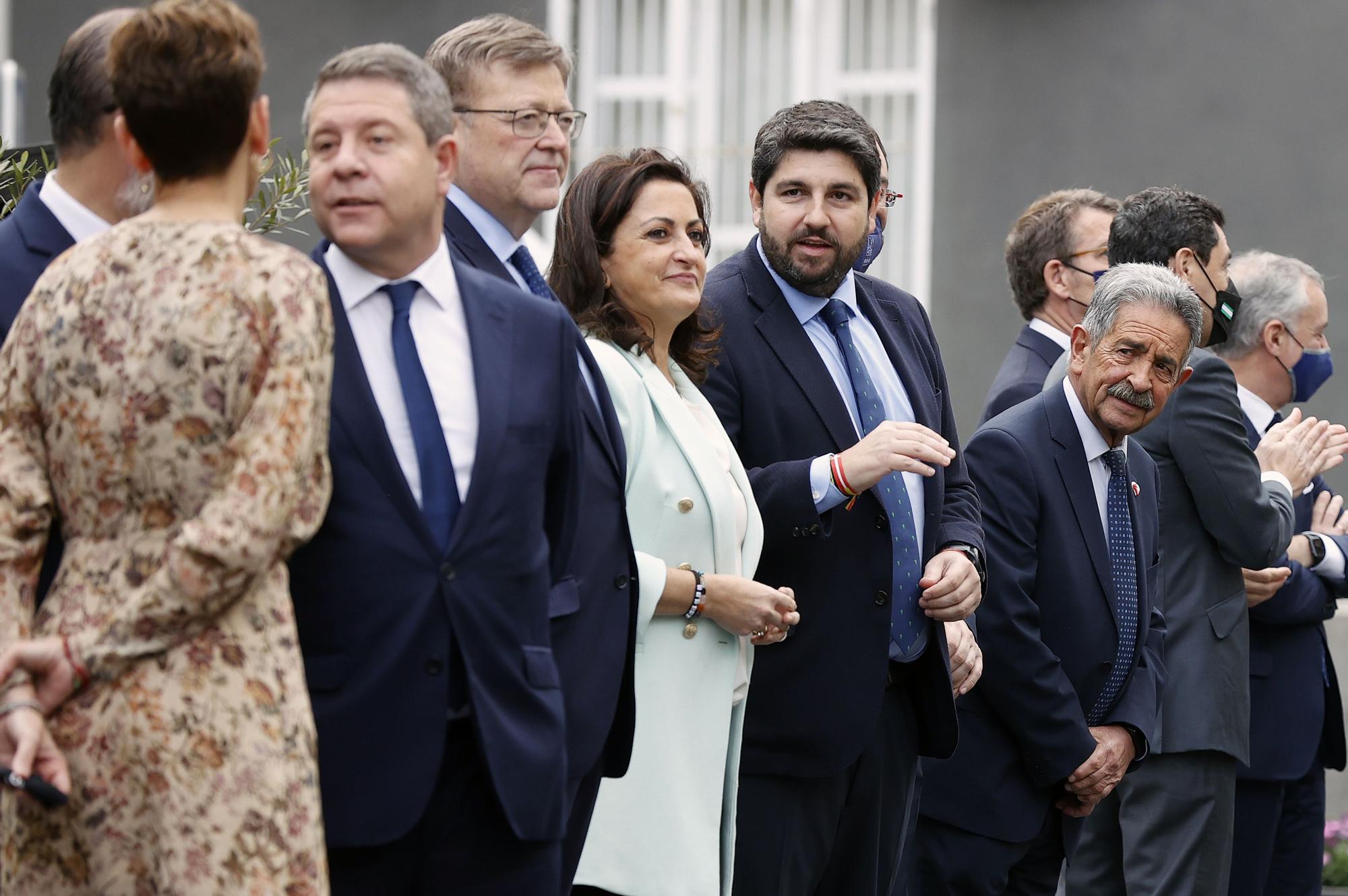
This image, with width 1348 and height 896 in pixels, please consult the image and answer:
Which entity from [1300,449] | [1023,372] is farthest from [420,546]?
[1300,449]

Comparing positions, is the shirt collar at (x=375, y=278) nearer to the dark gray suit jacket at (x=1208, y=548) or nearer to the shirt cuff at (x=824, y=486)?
the shirt cuff at (x=824, y=486)

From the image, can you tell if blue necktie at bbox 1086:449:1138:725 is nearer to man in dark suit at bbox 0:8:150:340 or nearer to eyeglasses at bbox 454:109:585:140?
eyeglasses at bbox 454:109:585:140

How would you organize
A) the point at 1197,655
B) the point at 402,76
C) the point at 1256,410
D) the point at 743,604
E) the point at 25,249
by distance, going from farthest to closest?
the point at 1256,410
the point at 1197,655
the point at 743,604
the point at 25,249
the point at 402,76

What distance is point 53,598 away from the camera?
99.5 inches

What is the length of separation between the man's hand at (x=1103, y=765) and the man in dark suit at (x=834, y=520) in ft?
1.75

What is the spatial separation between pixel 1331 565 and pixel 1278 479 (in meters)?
0.45

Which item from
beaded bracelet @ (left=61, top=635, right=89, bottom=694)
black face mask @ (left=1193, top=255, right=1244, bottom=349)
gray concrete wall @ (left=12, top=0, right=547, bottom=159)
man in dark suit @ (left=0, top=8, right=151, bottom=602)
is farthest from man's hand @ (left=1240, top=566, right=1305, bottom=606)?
gray concrete wall @ (left=12, top=0, right=547, bottom=159)

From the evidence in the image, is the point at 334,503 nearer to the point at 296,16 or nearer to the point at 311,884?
the point at 311,884

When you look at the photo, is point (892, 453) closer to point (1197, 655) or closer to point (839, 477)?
point (839, 477)

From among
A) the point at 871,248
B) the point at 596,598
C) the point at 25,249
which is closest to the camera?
the point at 25,249

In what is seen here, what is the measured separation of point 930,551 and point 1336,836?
4297mm

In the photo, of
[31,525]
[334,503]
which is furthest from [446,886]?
[31,525]

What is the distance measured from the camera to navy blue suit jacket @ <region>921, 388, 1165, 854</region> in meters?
4.61

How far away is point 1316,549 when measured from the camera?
19.0 ft
